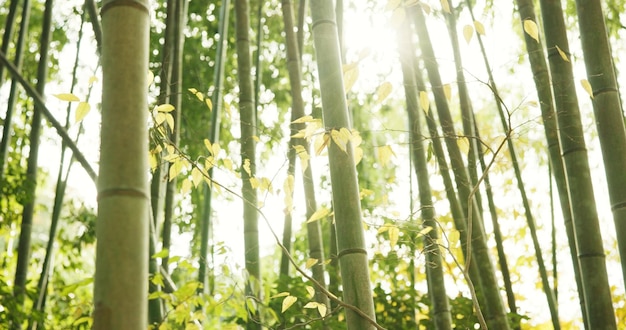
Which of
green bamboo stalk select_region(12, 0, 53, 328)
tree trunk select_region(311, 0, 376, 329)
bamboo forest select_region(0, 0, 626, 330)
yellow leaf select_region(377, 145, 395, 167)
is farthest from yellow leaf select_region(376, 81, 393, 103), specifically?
green bamboo stalk select_region(12, 0, 53, 328)

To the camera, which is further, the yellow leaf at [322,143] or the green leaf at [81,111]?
the yellow leaf at [322,143]

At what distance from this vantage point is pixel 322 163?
3611 mm

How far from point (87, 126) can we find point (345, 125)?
3.35 m

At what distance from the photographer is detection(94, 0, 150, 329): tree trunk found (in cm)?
106

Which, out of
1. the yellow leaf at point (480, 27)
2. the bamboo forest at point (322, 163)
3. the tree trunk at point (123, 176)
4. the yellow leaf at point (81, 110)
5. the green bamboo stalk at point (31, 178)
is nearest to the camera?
the tree trunk at point (123, 176)

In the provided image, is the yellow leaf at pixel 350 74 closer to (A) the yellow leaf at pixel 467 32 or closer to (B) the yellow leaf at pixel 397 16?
(B) the yellow leaf at pixel 397 16

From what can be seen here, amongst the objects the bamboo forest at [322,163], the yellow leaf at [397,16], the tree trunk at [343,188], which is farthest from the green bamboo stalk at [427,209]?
the yellow leaf at [397,16]

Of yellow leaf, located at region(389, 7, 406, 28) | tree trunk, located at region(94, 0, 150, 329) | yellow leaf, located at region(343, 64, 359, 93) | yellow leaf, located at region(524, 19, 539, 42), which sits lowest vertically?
tree trunk, located at region(94, 0, 150, 329)

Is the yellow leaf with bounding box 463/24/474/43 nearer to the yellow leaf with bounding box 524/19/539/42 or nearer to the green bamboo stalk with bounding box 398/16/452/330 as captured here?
the yellow leaf with bounding box 524/19/539/42

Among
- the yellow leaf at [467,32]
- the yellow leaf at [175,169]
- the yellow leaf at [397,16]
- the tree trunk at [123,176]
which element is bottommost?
the tree trunk at [123,176]

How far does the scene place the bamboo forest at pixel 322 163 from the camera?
1230 millimetres

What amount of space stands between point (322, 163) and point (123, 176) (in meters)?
2.52

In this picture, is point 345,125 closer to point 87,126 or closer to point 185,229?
point 87,126

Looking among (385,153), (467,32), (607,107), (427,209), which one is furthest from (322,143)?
(427,209)
